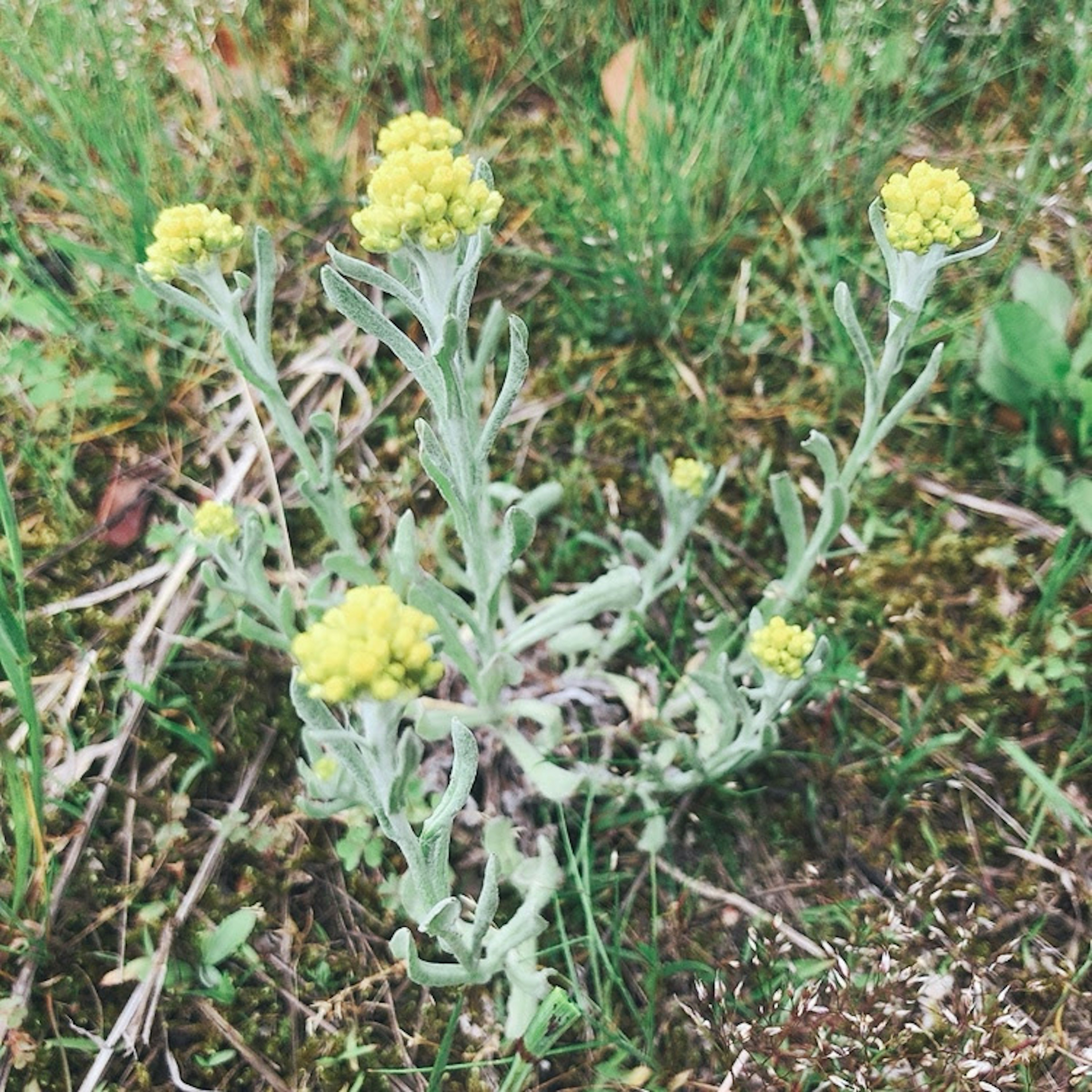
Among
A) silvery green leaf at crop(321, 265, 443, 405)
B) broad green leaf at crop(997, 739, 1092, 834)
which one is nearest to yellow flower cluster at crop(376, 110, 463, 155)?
silvery green leaf at crop(321, 265, 443, 405)

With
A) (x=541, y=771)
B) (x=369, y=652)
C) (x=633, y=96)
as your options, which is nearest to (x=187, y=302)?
(x=369, y=652)

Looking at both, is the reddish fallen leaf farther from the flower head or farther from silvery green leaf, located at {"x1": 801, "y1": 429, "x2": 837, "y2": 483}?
silvery green leaf, located at {"x1": 801, "y1": 429, "x2": 837, "y2": 483}

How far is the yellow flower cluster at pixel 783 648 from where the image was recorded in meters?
1.68

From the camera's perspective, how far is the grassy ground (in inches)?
68.8

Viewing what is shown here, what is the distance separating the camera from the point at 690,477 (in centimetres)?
197

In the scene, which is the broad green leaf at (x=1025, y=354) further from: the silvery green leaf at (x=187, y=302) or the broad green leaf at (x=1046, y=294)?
the silvery green leaf at (x=187, y=302)

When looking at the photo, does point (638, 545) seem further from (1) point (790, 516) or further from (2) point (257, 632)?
(2) point (257, 632)

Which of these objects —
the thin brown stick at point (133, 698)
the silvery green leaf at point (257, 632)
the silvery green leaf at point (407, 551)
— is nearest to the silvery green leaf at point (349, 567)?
the silvery green leaf at point (407, 551)

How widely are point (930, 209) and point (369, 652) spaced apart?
108 cm

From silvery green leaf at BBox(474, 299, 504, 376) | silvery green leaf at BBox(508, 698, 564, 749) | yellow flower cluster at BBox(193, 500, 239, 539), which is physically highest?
silvery green leaf at BBox(474, 299, 504, 376)

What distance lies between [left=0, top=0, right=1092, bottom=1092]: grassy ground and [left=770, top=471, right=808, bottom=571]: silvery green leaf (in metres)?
0.25

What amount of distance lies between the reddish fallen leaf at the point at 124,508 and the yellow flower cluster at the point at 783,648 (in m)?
1.44

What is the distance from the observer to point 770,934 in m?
1.85

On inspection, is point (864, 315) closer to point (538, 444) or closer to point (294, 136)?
point (538, 444)
